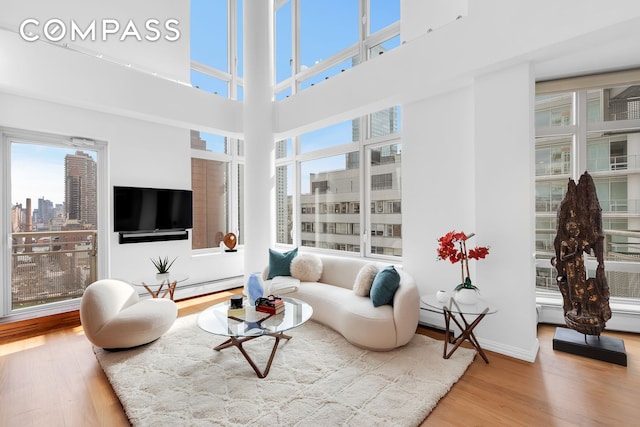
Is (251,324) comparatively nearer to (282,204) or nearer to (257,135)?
(257,135)

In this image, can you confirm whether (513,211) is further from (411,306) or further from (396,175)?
(396,175)

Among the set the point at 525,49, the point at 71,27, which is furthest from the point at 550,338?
the point at 71,27

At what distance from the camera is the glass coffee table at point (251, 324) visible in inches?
100.0

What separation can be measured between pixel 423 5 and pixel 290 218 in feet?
13.7

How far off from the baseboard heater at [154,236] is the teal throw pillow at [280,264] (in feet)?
5.71

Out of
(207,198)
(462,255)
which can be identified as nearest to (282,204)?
(207,198)

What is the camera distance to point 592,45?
2.58 meters

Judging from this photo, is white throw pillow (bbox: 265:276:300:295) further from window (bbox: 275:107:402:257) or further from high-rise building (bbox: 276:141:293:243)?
high-rise building (bbox: 276:141:293:243)

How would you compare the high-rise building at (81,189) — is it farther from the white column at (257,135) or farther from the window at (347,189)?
the window at (347,189)

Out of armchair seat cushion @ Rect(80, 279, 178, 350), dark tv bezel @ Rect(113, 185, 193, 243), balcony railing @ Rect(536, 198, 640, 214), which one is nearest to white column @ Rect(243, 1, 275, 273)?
dark tv bezel @ Rect(113, 185, 193, 243)

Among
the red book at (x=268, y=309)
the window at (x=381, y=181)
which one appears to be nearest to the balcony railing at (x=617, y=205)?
the window at (x=381, y=181)

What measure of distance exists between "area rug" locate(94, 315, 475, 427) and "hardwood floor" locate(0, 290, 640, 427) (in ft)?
0.37

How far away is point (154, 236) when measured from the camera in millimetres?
4871

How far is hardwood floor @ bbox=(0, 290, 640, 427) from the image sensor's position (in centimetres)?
208
